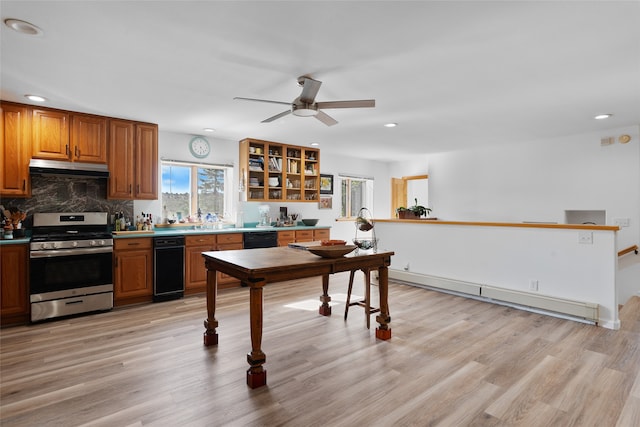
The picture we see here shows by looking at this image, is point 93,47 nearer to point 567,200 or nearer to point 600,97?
point 600,97

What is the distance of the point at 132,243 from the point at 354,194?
4.81 m

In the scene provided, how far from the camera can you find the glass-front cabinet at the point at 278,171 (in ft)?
18.2

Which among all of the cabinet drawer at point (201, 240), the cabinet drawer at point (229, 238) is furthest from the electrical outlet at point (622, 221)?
the cabinet drawer at point (201, 240)

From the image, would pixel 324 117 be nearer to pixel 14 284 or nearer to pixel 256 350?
pixel 256 350

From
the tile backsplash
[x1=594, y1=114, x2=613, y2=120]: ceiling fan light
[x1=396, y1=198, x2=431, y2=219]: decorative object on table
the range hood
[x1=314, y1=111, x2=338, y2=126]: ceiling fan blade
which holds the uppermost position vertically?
[x1=594, y1=114, x2=613, y2=120]: ceiling fan light

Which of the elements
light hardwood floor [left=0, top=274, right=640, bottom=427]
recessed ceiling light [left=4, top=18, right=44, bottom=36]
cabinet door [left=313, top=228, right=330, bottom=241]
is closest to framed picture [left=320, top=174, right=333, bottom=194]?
cabinet door [left=313, top=228, right=330, bottom=241]

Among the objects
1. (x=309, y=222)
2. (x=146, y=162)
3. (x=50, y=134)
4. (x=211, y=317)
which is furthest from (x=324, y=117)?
(x=309, y=222)

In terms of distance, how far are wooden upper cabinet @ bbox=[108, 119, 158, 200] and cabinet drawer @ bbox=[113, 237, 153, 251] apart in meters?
0.59

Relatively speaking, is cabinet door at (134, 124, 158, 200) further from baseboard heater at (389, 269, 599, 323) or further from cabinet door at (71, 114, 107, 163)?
baseboard heater at (389, 269, 599, 323)

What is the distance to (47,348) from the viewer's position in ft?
9.52

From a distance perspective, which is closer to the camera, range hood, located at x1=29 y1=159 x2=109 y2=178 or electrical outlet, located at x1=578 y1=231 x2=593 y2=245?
electrical outlet, located at x1=578 y1=231 x2=593 y2=245

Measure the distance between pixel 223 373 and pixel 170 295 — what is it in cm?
232

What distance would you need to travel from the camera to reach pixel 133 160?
4.36m

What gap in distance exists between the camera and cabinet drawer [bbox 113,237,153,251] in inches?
159
